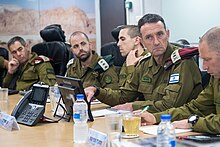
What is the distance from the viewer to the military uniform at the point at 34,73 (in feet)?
13.2

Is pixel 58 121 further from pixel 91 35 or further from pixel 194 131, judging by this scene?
pixel 91 35

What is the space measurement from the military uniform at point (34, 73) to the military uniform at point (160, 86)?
4.35 ft

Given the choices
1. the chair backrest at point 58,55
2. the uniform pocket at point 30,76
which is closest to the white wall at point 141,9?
→ the chair backrest at point 58,55

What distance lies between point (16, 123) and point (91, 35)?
14.5ft

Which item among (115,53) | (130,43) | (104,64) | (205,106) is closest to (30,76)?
(115,53)

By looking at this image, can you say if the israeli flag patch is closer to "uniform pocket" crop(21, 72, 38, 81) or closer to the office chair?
the office chair

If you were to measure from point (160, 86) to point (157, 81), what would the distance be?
0.20 feet

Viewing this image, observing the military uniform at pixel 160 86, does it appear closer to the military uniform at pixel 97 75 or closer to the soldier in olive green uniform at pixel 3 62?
the military uniform at pixel 97 75

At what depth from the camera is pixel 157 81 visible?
8.57 ft

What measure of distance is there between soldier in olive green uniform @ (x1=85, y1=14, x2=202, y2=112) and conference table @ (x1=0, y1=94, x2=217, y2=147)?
30 centimetres

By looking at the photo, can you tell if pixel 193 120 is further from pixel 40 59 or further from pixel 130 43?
pixel 40 59

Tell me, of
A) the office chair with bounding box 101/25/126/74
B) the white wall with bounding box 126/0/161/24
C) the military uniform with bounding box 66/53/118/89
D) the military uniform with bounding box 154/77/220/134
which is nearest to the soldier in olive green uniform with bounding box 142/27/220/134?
the military uniform with bounding box 154/77/220/134

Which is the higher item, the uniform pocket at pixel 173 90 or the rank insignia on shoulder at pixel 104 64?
the rank insignia on shoulder at pixel 104 64

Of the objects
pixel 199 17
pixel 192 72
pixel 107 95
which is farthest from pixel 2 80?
pixel 192 72
